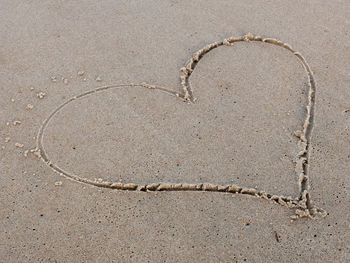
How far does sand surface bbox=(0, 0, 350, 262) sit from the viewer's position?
2053 mm

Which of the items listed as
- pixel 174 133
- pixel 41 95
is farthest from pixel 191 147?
pixel 41 95

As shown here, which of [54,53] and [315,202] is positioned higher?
[54,53]

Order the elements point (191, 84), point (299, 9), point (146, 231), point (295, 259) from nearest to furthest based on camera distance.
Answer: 1. point (295, 259)
2. point (146, 231)
3. point (191, 84)
4. point (299, 9)

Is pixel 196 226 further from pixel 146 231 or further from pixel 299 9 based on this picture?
pixel 299 9

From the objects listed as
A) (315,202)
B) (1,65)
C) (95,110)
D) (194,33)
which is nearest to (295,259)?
(315,202)

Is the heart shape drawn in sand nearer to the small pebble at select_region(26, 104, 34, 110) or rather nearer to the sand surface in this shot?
the sand surface

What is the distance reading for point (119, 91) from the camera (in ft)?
9.18

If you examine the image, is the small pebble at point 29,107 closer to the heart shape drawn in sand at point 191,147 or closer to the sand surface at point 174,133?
the sand surface at point 174,133

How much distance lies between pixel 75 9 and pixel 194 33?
1064 mm

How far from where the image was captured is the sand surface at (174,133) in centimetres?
205

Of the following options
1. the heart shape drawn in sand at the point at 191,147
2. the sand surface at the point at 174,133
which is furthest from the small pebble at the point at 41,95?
the heart shape drawn in sand at the point at 191,147

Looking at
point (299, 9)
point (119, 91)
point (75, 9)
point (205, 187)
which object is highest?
point (299, 9)

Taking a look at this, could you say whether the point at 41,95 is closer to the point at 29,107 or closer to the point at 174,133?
the point at 29,107

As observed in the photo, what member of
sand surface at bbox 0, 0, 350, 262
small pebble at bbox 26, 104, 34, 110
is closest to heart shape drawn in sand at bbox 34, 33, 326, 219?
sand surface at bbox 0, 0, 350, 262
